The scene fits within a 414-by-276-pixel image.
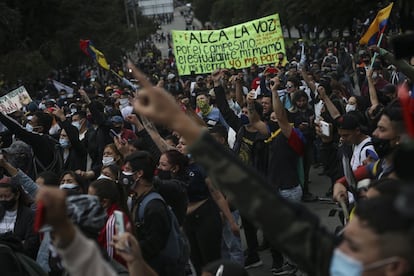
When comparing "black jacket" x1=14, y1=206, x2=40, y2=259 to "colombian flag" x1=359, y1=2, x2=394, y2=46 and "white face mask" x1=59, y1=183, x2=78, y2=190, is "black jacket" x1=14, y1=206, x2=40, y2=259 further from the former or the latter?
"colombian flag" x1=359, y1=2, x2=394, y2=46

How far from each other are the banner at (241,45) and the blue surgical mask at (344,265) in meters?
15.0

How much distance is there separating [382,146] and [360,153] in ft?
2.21

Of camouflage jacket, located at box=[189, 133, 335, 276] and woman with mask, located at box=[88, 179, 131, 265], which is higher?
camouflage jacket, located at box=[189, 133, 335, 276]

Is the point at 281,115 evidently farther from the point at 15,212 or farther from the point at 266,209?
the point at 266,209

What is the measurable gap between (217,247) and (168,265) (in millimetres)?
1282

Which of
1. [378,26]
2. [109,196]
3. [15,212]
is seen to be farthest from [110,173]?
[378,26]

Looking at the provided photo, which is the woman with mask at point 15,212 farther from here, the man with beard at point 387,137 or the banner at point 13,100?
the banner at point 13,100

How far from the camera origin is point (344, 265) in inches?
100

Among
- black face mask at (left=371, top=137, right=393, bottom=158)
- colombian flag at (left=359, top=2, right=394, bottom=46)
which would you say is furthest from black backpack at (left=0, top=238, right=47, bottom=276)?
colombian flag at (left=359, top=2, right=394, bottom=46)

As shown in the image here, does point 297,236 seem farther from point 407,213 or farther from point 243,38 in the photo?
point 243,38

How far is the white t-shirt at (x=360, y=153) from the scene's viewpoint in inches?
253

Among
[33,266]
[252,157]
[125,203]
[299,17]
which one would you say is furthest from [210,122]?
[299,17]

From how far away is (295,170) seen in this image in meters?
7.69

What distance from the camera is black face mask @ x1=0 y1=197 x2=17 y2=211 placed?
19.2 ft
